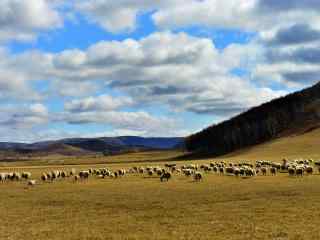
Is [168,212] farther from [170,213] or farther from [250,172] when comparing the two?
[250,172]

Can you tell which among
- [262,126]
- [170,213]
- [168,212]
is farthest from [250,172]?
[262,126]

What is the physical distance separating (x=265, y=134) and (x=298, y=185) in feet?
447

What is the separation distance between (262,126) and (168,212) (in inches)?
6010

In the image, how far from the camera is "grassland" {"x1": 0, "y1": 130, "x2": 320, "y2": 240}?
→ 21.3m

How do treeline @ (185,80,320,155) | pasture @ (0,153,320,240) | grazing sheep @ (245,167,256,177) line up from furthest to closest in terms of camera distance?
treeline @ (185,80,320,155) < grazing sheep @ (245,167,256,177) < pasture @ (0,153,320,240)

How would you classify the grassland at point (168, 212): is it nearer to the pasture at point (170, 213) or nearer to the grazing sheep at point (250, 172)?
the pasture at point (170, 213)

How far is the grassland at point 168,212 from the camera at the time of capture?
70.0 ft

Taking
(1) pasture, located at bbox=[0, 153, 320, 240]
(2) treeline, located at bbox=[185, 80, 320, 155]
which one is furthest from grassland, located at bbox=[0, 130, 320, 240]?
(2) treeline, located at bbox=[185, 80, 320, 155]

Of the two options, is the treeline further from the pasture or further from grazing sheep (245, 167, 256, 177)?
the pasture

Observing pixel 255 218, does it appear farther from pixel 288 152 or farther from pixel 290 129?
pixel 290 129

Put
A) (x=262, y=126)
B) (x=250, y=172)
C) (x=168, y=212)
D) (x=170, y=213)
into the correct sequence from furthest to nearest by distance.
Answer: (x=262, y=126), (x=250, y=172), (x=168, y=212), (x=170, y=213)

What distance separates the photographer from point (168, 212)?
89.2ft

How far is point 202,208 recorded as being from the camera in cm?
2825

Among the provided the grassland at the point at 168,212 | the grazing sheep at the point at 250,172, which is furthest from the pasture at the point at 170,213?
the grazing sheep at the point at 250,172
